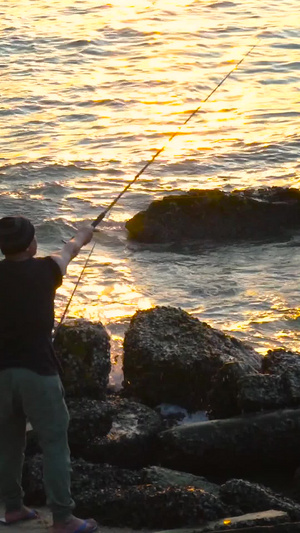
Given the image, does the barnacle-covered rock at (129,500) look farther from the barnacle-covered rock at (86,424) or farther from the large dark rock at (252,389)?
the large dark rock at (252,389)

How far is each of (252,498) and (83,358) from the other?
1.78 m

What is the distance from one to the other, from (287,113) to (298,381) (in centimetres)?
1009

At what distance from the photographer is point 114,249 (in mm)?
11430

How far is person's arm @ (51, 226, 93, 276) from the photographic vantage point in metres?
5.16

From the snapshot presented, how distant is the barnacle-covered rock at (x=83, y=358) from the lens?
22.5 feet

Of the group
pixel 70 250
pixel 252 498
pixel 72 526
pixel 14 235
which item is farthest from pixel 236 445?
pixel 14 235

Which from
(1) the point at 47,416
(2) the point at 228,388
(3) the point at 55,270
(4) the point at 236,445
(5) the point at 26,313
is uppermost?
(3) the point at 55,270

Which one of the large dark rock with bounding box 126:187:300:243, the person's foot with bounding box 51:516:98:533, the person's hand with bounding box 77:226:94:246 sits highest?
the person's hand with bounding box 77:226:94:246

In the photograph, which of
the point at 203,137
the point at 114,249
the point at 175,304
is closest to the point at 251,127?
the point at 203,137

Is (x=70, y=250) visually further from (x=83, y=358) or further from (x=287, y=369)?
(x=287, y=369)

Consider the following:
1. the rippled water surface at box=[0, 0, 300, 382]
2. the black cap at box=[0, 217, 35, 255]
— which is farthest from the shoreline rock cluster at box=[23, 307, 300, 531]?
the rippled water surface at box=[0, 0, 300, 382]

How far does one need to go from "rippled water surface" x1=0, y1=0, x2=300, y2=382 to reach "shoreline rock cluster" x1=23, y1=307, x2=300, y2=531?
1579mm

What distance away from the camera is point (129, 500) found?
5562 millimetres

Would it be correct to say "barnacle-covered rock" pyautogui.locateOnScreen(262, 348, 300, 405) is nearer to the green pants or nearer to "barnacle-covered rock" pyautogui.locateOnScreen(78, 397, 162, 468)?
"barnacle-covered rock" pyautogui.locateOnScreen(78, 397, 162, 468)
